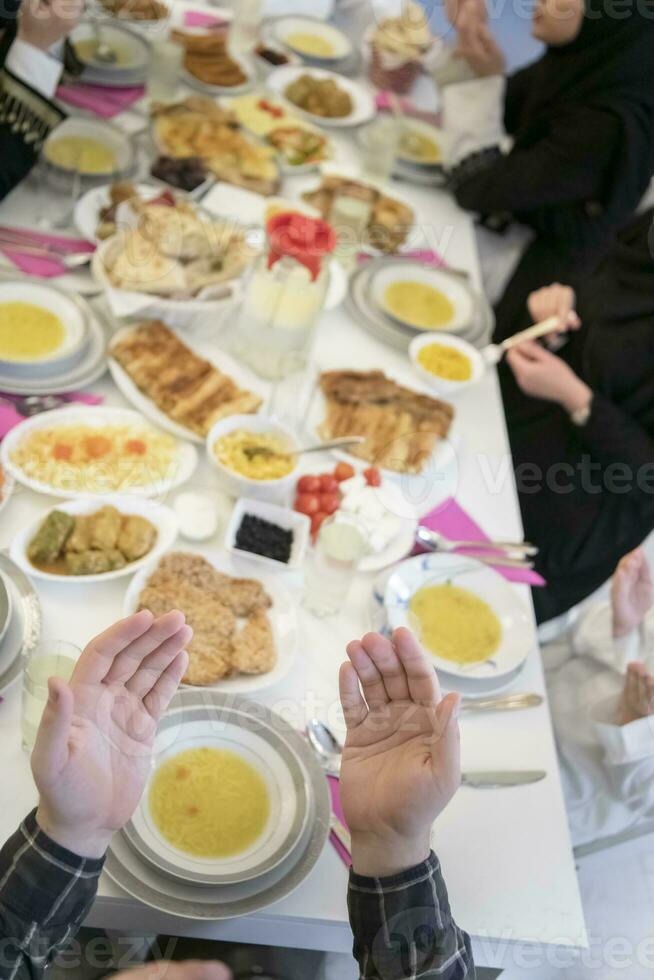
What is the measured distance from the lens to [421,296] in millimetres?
2129

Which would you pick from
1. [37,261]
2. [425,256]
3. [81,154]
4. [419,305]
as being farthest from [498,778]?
[81,154]

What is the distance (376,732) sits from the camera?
1.04 meters

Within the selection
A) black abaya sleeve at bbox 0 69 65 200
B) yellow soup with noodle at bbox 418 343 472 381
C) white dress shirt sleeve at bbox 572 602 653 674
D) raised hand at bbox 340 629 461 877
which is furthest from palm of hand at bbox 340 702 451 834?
black abaya sleeve at bbox 0 69 65 200

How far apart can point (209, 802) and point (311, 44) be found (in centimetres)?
265

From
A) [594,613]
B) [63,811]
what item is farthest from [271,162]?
[63,811]

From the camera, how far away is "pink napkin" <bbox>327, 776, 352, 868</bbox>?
1079 millimetres

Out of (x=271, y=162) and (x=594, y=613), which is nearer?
(x=594, y=613)

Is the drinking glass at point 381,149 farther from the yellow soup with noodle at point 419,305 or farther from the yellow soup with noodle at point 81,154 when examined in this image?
the yellow soup with noodle at point 81,154

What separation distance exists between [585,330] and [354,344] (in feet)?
2.08

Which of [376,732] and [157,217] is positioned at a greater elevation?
[376,732]

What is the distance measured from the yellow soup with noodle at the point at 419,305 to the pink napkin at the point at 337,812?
1.16m

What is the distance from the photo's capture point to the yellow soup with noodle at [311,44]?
9.37 feet

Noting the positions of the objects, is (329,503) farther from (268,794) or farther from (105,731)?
(105,731)

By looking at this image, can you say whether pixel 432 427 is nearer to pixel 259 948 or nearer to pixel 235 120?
pixel 259 948
